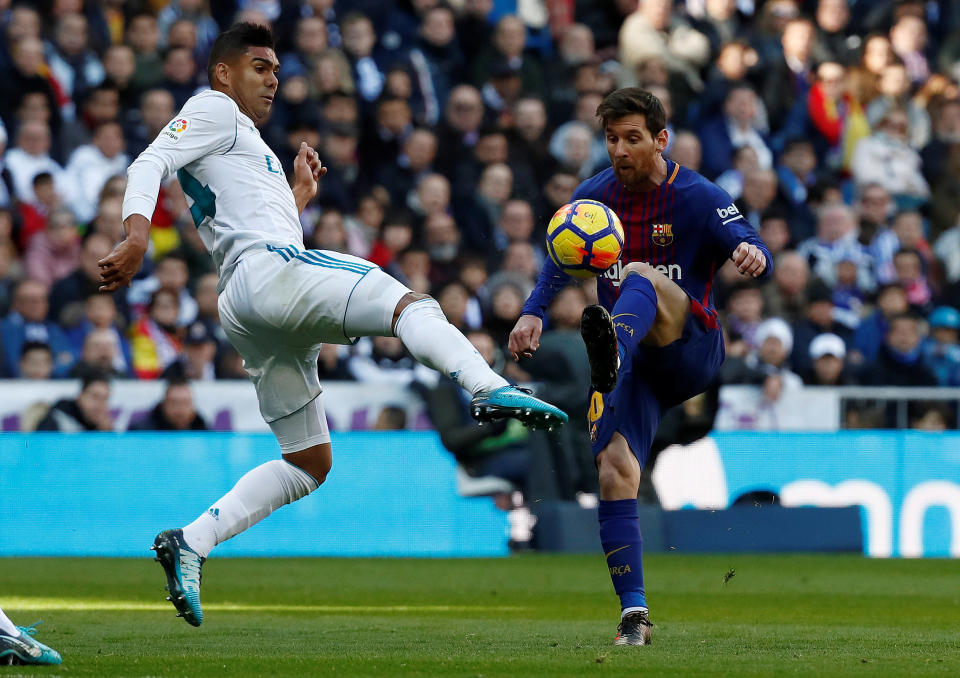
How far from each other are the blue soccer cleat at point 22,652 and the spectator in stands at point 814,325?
1015 cm

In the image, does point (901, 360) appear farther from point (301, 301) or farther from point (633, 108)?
point (301, 301)

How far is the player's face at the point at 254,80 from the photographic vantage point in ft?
22.3

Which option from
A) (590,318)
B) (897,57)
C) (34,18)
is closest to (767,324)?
(897,57)

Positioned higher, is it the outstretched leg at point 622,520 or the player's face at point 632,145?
the player's face at point 632,145

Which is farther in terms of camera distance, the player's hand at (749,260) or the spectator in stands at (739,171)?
the spectator in stands at (739,171)

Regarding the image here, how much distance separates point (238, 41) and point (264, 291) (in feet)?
3.90

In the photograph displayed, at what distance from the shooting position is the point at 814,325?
1529 cm

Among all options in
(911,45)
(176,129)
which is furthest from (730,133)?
(176,129)

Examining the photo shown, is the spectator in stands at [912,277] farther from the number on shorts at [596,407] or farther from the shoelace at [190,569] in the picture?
the shoelace at [190,569]

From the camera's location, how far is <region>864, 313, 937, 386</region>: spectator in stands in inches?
581

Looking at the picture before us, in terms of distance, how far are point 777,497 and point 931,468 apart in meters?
1.27

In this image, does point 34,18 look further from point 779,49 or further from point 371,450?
point 779,49

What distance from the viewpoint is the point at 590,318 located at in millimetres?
6008

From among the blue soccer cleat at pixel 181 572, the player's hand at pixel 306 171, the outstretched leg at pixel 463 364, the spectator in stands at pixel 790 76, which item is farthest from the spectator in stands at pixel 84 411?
the spectator in stands at pixel 790 76
